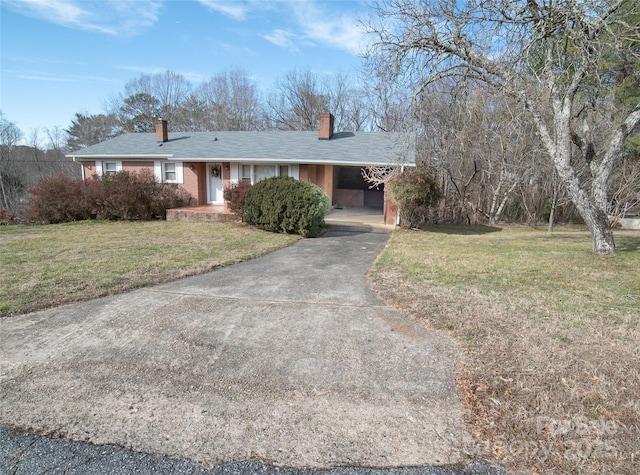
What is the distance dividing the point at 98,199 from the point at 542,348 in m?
15.4

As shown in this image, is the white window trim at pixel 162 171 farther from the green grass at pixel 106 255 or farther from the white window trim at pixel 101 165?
the green grass at pixel 106 255

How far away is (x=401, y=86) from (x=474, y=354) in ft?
23.2

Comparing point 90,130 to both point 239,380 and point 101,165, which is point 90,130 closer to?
point 101,165

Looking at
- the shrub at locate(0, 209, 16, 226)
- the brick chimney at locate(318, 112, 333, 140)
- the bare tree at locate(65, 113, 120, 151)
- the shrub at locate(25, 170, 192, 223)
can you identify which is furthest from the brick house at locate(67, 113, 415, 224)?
the bare tree at locate(65, 113, 120, 151)

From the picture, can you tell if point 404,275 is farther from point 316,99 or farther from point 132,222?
point 316,99

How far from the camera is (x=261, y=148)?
16000mm

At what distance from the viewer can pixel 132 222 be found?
1373 cm

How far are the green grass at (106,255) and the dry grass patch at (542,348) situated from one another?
12.3ft

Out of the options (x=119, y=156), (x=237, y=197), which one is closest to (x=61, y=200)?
(x=119, y=156)

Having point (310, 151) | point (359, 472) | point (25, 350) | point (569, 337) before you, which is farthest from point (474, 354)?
point (310, 151)

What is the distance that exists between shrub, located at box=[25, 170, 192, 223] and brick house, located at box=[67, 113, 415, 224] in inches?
83.1

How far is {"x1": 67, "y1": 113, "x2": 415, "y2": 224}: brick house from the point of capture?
580 inches

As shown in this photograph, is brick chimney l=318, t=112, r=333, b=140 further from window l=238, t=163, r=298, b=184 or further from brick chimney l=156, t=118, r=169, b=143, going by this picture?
brick chimney l=156, t=118, r=169, b=143

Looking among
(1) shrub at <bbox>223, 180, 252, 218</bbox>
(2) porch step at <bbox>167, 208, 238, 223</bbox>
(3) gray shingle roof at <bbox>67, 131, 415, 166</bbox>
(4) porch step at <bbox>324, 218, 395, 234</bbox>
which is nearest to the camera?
(4) porch step at <bbox>324, 218, 395, 234</bbox>
